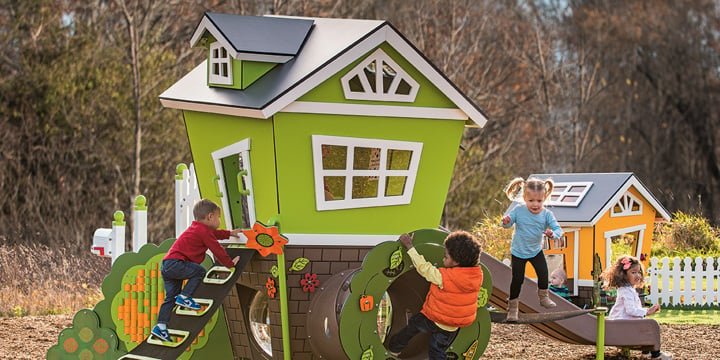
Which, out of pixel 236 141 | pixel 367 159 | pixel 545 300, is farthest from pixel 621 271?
pixel 236 141

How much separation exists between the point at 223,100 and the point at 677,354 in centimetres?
501

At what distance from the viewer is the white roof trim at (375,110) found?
6.74m

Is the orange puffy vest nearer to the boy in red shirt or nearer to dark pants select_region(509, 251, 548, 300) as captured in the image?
dark pants select_region(509, 251, 548, 300)

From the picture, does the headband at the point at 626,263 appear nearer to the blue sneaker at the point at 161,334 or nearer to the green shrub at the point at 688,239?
the blue sneaker at the point at 161,334

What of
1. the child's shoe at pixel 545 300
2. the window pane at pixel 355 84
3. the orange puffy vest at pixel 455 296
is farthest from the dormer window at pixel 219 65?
the child's shoe at pixel 545 300

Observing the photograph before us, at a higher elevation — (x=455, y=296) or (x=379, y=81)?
(x=379, y=81)

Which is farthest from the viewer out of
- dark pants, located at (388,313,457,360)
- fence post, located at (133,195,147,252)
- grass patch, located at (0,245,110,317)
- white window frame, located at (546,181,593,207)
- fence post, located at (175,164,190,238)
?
grass patch, located at (0,245,110,317)

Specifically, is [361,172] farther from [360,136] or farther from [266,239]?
[266,239]

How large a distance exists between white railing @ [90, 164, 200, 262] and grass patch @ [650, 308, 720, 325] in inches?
234

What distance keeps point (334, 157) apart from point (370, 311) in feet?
4.27

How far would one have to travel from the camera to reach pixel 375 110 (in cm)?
698

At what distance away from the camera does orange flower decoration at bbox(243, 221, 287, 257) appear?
6535mm

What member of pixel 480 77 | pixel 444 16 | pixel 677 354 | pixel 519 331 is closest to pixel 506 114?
pixel 480 77

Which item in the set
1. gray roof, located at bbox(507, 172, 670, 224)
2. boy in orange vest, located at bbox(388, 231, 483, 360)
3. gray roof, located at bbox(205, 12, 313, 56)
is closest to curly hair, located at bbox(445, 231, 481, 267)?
boy in orange vest, located at bbox(388, 231, 483, 360)
